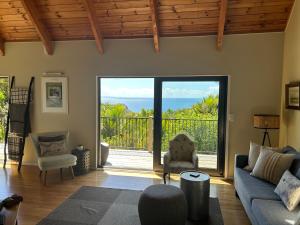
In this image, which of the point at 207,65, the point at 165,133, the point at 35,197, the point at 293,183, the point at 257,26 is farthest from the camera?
the point at 165,133

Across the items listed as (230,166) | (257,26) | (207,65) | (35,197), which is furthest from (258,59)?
(35,197)

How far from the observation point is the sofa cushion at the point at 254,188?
277cm

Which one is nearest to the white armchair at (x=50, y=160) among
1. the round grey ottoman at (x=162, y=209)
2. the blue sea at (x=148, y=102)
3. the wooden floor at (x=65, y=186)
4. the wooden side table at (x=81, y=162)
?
the wooden side table at (x=81, y=162)

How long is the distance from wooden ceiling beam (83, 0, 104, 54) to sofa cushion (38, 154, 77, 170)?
221cm

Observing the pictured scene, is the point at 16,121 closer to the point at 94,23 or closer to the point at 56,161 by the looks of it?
the point at 56,161

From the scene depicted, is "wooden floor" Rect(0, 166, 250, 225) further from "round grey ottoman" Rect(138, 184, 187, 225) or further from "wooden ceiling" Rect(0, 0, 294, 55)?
"wooden ceiling" Rect(0, 0, 294, 55)

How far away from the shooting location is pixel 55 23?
4781 millimetres

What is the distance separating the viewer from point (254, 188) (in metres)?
2.96

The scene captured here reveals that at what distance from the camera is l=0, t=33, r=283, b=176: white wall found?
4.46m

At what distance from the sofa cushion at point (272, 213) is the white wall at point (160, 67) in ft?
6.92

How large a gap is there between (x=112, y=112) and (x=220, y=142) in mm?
2445

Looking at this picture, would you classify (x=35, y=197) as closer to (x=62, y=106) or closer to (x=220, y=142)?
(x=62, y=106)

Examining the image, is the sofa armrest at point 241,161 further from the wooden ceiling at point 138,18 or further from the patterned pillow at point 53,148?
the patterned pillow at point 53,148

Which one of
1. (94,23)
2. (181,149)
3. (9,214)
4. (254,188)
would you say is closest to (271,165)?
(254,188)
